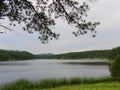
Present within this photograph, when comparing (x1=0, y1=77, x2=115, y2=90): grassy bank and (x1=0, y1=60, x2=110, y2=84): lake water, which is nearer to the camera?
(x1=0, y1=77, x2=115, y2=90): grassy bank

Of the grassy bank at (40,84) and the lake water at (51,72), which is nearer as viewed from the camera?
the grassy bank at (40,84)

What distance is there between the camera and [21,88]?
26.8 metres

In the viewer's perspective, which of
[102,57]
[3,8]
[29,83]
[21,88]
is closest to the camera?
[3,8]

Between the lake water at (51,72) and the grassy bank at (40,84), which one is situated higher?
the grassy bank at (40,84)

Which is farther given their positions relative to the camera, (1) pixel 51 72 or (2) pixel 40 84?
(1) pixel 51 72

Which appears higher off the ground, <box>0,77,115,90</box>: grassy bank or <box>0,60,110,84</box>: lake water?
<box>0,77,115,90</box>: grassy bank

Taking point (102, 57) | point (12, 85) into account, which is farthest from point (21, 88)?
point (102, 57)

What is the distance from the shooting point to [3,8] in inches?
411

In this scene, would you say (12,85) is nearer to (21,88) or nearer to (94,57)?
(21,88)

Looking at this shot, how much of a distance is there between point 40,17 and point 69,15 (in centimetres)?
104

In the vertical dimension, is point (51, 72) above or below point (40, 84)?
below

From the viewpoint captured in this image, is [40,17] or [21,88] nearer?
[40,17]

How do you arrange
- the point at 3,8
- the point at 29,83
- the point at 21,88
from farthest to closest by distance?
1. the point at 29,83
2. the point at 21,88
3. the point at 3,8

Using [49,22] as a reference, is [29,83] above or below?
below
